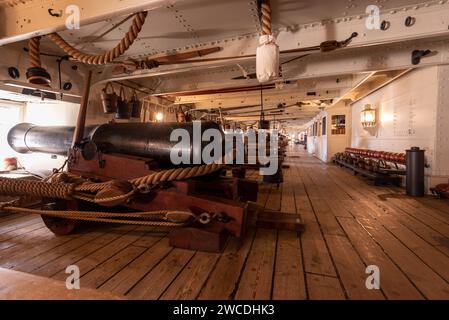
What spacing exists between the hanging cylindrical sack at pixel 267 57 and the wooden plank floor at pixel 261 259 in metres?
1.47

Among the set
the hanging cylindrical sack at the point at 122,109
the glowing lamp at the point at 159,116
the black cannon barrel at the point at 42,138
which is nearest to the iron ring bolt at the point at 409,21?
the black cannon barrel at the point at 42,138

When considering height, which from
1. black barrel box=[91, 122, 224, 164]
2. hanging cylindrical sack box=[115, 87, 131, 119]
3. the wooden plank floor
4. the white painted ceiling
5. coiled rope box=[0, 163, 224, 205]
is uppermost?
the white painted ceiling

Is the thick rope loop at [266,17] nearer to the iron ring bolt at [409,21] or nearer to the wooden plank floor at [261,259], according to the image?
the iron ring bolt at [409,21]

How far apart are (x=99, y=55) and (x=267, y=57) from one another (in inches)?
68.9

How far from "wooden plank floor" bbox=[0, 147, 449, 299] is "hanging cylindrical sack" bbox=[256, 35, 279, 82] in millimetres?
1473

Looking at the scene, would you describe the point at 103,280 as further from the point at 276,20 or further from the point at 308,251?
the point at 276,20

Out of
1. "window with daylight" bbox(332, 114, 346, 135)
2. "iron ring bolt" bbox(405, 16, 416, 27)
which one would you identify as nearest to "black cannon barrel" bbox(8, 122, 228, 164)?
"iron ring bolt" bbox(405, 16, 416, 27)

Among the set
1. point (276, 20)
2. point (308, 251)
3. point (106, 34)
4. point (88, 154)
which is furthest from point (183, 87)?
point (308, 251)

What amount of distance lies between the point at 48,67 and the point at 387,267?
4.80 meters

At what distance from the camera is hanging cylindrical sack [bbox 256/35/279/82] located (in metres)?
2.05

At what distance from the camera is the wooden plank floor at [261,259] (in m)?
1.33

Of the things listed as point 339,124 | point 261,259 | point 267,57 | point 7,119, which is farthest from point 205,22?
point 339,124

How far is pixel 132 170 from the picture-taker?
6.86 ft

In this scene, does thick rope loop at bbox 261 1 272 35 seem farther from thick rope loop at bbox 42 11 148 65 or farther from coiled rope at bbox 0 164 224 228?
coiled rope at bbox 0 164 224 228
